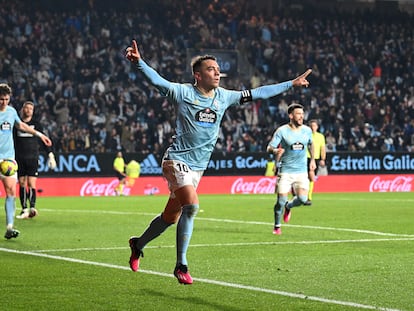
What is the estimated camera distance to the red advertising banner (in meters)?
33.1

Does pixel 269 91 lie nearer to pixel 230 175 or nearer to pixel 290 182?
pixel 290 182

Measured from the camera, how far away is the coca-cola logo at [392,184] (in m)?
38.0

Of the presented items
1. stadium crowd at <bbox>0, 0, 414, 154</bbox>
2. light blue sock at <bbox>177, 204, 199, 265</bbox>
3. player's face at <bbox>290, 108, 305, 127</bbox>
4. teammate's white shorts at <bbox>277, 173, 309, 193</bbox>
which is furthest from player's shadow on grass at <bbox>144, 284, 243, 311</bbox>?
stadium crowd at <bbox>0, 0, 414, 154</bbox>

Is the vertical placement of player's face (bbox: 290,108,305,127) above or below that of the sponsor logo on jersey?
above

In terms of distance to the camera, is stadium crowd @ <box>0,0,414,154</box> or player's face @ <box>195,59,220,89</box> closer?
player's face @ <box>195,59,220,89</box>

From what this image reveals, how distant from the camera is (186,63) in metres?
40.6

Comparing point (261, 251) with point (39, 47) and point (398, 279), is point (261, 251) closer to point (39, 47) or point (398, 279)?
point (398, 279)

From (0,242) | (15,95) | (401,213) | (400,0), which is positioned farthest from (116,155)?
(400,0)

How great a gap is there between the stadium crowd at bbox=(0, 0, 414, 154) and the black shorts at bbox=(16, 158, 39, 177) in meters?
14.1

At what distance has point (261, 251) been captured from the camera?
12547 millimetres

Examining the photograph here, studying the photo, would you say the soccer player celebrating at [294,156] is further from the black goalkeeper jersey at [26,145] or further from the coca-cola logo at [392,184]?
the coca-cola logo at [392,184]

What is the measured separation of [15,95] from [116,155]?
459 cm

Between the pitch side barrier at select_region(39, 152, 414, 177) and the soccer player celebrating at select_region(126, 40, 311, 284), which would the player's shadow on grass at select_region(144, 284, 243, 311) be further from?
the pitch side barrier at select_region(39, 152, 414, 177)

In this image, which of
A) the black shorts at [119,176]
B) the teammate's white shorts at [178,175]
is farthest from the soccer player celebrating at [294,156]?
the black shorts at [119,176]
